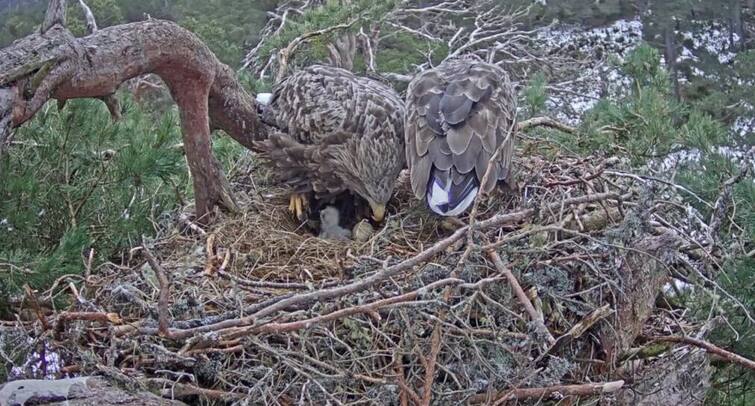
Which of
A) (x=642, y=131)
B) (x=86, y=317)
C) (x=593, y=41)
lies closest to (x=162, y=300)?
(x=86, y=317)

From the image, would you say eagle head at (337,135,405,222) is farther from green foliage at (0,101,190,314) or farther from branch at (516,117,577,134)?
branch at (516,117,577,134)

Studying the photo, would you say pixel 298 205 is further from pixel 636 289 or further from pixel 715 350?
pixel 715 350

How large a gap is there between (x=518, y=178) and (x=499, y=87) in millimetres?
403

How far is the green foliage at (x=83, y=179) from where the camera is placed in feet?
11.7

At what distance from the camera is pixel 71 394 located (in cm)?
226

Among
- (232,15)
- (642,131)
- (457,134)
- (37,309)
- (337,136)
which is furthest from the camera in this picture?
(232,15)

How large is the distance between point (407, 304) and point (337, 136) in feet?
5.54

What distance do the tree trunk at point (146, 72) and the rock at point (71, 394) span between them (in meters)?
0.62

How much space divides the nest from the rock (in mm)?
71

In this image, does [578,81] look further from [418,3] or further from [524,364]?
[524,364]

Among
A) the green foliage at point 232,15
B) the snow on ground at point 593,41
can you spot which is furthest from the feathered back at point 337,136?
the green foliage at point 232,15

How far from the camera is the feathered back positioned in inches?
157

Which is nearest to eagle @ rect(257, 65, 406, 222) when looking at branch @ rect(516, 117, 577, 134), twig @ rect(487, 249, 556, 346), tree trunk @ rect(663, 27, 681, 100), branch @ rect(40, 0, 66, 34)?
branch @ rect(516, 117, 577, 134)

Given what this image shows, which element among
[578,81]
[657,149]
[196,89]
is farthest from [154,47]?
[578,81]
